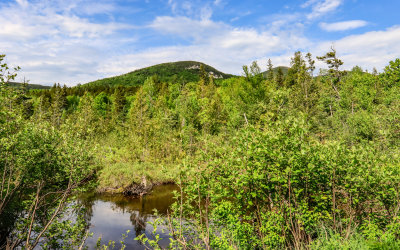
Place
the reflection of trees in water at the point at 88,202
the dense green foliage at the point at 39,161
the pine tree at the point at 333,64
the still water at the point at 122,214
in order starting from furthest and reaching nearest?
the pine tree at the point at 333,64 < the reflection of trees in water at the point at 88,202 < the still water at the point at 122,214 < the dense green foliage at the point at 39,161

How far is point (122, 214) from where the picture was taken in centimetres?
2016

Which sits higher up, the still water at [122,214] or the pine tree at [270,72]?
the pine tree at [270,72]

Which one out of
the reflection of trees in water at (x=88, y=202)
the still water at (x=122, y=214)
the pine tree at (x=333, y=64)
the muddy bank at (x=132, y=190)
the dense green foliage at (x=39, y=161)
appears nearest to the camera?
the dense green foliage at (x=39, y=161)

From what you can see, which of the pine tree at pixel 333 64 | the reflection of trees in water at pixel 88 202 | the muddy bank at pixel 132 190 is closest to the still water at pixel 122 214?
the reflection of trees in water at pixel 88 202

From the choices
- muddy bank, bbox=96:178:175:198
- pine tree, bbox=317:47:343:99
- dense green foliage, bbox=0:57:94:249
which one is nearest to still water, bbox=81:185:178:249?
muddy bank, bbox=96:178:175:198

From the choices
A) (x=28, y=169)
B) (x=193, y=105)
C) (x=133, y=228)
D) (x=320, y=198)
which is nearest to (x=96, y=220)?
(x=133, y=228)

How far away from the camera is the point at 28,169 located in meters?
9.44

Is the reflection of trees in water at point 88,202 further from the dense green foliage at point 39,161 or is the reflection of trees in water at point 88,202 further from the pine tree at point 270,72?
the pine tree at point 270,72

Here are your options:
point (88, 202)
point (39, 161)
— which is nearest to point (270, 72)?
point (88, 202)

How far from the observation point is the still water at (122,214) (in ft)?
52.6

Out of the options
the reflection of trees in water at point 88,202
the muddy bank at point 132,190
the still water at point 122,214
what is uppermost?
the muddy bank at point 132,190

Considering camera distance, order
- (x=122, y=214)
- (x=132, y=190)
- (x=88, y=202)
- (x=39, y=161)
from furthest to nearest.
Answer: (x=132, y=190)
(x=88, y=202)
(x=122, y=214)
(x=39, y=161)

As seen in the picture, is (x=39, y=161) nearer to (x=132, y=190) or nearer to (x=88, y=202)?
(x=88, y=202)

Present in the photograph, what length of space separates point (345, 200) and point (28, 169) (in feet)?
35.7
